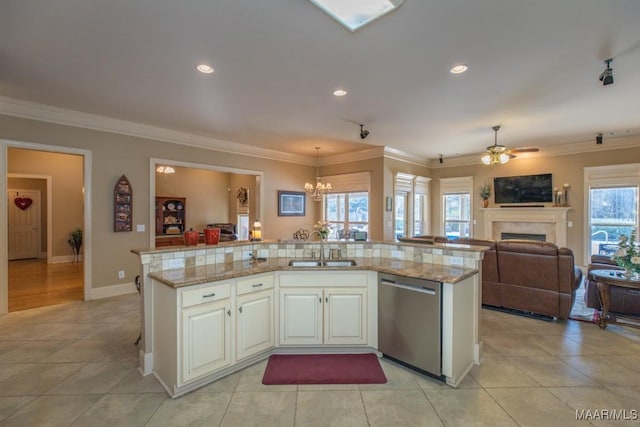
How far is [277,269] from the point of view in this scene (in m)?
2.88

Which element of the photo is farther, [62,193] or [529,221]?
[62,193]

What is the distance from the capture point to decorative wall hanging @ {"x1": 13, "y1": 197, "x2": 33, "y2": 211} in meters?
8.15

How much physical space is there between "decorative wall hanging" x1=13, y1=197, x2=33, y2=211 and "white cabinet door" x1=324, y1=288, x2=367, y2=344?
985cm

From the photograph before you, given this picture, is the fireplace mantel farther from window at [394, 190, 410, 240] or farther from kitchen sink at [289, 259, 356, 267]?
kitchen sink at [289, 259, 356, 267]

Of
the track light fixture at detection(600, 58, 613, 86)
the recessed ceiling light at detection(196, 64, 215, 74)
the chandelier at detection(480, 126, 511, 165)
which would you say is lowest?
the chandelier at detection(480, 126, 511, 165)

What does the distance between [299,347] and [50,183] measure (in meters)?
8.62

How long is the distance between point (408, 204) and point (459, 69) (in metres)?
5.14

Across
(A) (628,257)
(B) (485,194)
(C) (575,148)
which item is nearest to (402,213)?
(B) (485,194)

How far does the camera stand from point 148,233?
5.21m

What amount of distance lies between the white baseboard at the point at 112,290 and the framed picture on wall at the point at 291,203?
3.41m

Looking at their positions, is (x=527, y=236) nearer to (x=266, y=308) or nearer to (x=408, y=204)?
(x=408, y=204)

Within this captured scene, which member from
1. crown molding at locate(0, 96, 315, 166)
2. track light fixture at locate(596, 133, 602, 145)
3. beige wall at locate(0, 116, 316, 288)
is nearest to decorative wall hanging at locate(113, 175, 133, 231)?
beige wall at locate(0, 116, 316, 288)

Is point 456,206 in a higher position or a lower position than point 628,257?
higher

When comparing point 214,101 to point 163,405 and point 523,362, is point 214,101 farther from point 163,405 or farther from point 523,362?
point 523,362
